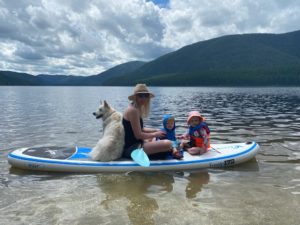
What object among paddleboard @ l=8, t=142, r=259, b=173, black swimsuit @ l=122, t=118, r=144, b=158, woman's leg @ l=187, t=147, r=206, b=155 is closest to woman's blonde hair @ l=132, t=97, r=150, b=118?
black swimsuit @ l=122, t=118, r=144, b=158

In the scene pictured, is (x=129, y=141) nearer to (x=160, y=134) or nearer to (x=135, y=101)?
(x=160, y=134)

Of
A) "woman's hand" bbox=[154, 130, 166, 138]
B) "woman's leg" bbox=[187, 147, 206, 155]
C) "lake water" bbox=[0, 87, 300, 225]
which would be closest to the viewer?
"lake water" bbox=[0, 87, 300, 225]

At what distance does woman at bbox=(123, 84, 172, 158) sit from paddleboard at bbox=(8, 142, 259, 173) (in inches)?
17.0

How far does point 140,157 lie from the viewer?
10.3 metres

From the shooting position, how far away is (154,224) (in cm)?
675

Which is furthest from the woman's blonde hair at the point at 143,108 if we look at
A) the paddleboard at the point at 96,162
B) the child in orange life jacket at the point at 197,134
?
the child in orange life jacket at the point at 197,134

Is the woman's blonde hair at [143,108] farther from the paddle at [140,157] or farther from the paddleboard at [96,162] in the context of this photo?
the paddleboard at [96,162]

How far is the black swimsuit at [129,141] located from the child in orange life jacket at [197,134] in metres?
2.11

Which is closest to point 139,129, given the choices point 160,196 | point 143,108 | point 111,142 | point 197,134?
point 143,108

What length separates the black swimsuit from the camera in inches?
405

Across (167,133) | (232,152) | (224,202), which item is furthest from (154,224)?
(232,152)

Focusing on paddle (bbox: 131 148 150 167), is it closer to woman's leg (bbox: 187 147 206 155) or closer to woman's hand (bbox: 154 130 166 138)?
woman's hand (bbox: 154 130 166 138)

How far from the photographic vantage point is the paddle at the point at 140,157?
10.1 m

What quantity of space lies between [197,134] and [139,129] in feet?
8.92
